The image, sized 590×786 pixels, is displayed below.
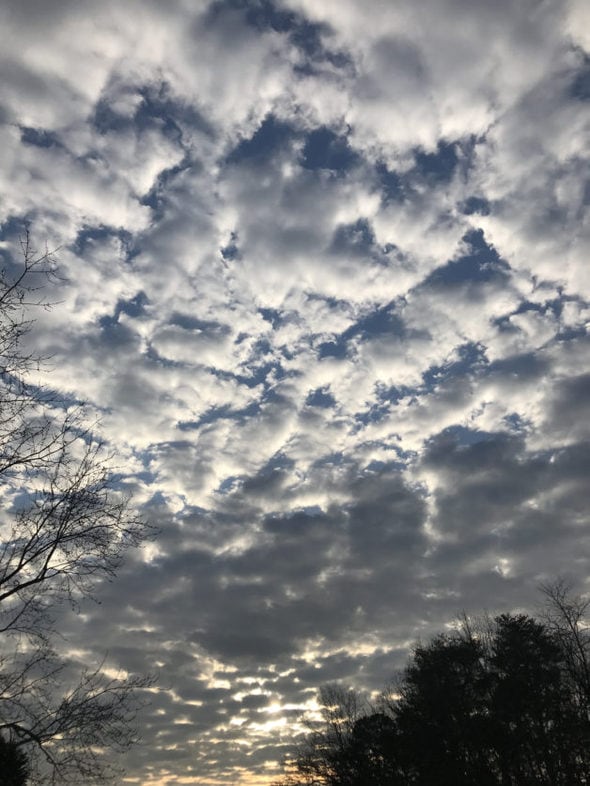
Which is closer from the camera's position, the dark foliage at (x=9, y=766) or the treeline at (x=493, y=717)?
the dark foliage at (x=9, y=766)

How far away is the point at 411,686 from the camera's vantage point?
52.2 metres

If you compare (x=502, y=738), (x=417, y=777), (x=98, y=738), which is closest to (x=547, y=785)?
(x=502, y=738)

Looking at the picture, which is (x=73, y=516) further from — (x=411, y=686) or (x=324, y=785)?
(x=324, y=785)

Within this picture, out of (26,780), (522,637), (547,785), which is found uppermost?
(522,637)

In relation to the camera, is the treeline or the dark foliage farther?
the treeline

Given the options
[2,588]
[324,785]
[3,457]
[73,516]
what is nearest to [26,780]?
[2,588]

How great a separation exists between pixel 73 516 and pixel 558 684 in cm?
4212

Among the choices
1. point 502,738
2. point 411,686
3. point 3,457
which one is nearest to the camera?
point 3,457

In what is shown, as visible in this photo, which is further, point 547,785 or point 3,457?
point 547,785

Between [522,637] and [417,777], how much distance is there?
16.9 meters

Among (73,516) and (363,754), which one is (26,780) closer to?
(73,516)

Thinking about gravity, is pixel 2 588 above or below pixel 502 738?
above

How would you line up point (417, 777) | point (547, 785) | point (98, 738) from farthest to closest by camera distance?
point (417, 777) < point (547, 785) < point (98, 738)

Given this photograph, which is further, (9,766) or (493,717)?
(493,717)
